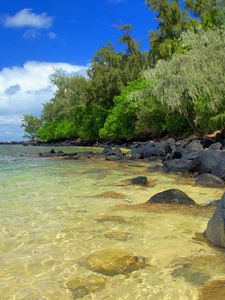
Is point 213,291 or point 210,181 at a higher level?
point 210,181

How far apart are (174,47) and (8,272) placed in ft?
166

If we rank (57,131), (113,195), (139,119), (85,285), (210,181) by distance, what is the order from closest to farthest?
(85,285), (113,195), (210,181), (139,119), (57,131)

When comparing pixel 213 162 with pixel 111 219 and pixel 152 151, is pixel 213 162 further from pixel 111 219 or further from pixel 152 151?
pixel 152 151

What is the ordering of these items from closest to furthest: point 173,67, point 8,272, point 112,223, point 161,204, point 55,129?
point 8,272
point 112,223
point 161,204
point 173,67
point 55,129

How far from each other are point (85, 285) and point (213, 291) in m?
1.47

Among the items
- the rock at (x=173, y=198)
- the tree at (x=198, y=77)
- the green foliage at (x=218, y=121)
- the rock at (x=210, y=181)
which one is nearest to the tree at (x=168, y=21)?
the tree at (x=198, y=77)

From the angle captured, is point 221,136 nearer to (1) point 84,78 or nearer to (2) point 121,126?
(2) point 121,126

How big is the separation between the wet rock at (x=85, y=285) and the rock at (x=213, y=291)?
1141 millimetres

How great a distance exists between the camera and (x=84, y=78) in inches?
2906

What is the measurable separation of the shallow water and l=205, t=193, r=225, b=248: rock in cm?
19

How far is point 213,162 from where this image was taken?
50.4 ft

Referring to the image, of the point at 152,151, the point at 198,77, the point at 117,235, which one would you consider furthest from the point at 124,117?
the point at 117,235

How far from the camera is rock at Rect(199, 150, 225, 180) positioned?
14509 millimetres

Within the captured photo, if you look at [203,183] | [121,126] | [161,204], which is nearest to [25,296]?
[161,204]
